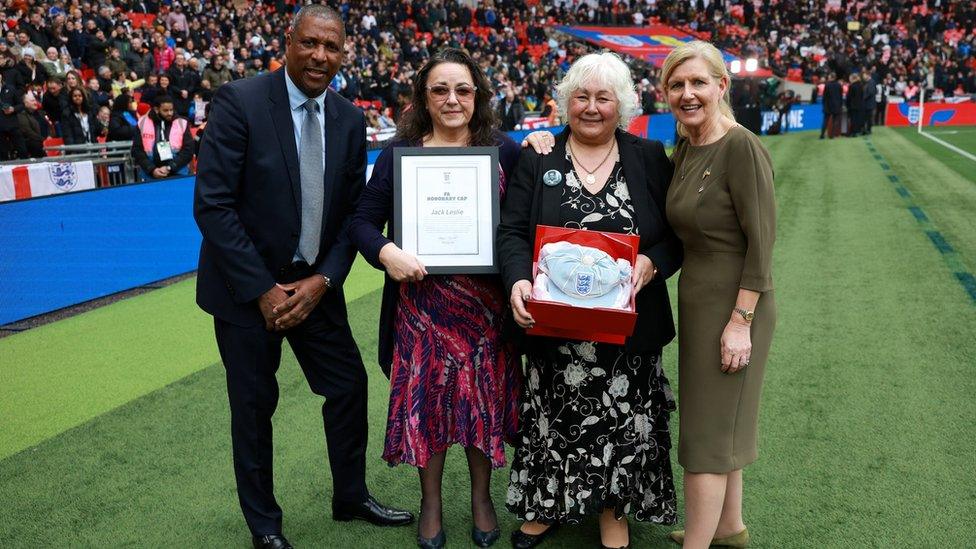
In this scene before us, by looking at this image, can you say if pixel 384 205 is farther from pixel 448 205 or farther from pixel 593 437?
pixel 593 437

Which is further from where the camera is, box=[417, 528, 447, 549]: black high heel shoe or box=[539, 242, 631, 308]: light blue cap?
box=[417, 528, 447, 549]: black high heel shoe

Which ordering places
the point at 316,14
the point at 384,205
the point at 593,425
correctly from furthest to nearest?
the point at 384,205, the point at 593,425, the point at 316,14

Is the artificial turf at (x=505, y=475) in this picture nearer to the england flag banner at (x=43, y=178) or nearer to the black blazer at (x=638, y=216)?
the black blazer at (x=638, y=216)

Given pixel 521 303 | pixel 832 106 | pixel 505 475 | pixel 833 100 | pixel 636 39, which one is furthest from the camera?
pixel 636 39

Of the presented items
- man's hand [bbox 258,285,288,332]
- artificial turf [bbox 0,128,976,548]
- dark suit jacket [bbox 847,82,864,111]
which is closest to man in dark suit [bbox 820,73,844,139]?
dark suit jacket [bbox 847,82,864,111]

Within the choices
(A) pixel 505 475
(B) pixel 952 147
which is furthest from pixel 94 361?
(B) pixel 952 147

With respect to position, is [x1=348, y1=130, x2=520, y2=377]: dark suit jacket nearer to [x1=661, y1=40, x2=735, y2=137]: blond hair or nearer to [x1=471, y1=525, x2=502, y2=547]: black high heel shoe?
[x1=661, y1=40, x2=735, y2=137]: blond hair

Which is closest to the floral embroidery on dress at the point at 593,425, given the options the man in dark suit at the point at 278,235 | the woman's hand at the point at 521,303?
the woman's hand at the point at 521,303

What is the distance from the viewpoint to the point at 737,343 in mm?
2385

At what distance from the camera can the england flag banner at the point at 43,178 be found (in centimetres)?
680

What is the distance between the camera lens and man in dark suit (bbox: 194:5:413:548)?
2531 millimetres

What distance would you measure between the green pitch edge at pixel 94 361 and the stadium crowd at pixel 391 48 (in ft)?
14.1

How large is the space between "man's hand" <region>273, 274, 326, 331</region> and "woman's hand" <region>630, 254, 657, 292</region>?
3.24 ft

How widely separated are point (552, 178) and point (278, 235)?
0.87m
